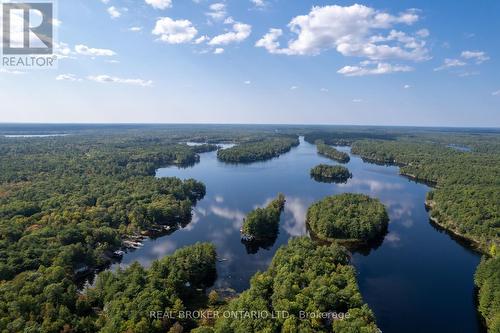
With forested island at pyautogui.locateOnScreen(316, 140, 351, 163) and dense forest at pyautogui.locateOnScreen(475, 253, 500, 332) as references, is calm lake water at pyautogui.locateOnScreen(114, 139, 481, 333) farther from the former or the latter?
forested island at pyautogui.locateOnScreen(316, 140, 351, 163)

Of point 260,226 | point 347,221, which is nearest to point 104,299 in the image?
point 260,226

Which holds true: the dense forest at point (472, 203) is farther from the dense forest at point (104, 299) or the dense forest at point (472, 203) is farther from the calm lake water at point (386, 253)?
the dense forest at point (104, 299)

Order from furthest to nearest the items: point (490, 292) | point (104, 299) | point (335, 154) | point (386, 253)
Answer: point (335, 154), point (386, 253), point (490, 292), point (104, 299)

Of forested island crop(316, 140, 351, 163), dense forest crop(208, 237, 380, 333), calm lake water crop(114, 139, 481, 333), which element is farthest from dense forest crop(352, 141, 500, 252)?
dense forest crop(208, 237, 380, 333)

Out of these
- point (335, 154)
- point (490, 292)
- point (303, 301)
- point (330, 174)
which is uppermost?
point (335, 154)

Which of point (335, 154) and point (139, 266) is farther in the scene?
point (335, 154)

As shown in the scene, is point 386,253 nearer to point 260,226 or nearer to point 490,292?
point 490,292
